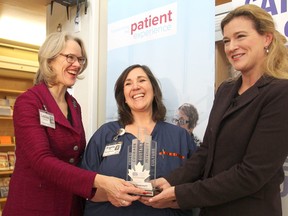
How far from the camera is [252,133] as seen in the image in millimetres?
1261

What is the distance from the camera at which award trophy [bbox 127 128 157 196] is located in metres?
1.47

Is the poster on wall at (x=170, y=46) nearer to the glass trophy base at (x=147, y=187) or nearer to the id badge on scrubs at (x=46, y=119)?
the glass trophy base at (x=147, y=187)

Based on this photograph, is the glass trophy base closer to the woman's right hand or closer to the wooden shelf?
the woman's right hand

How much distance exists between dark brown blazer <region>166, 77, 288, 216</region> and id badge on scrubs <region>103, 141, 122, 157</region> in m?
0.47

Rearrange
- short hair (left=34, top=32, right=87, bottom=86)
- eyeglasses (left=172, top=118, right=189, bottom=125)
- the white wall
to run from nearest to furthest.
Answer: short hair (left=34, top=32, right=87, bottom=86), eyeglasses (left=172, top=118, right=189, bottom=125), the white wall

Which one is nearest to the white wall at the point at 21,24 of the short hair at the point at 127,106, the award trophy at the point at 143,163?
the short hair at the point at 127,106

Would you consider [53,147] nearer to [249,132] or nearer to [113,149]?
[113,149]

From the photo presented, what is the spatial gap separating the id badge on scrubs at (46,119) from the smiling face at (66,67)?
235 mm

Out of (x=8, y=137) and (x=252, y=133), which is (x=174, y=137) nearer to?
(x=252, y=133)

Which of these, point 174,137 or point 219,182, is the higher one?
point 174,137

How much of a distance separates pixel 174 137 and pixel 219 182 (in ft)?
1.80

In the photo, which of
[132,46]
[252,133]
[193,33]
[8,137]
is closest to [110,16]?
[132,46]

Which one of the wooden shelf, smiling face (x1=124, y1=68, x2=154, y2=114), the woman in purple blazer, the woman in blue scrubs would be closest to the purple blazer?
the woman in purple blazer

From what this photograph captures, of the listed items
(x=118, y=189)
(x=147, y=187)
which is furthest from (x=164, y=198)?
(x=118, y=189)
